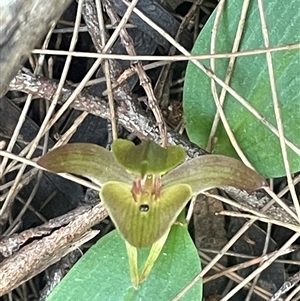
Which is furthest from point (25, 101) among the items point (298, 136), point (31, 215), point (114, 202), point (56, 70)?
point (298, 136)

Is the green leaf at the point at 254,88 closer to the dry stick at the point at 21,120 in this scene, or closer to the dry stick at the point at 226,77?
the dry stick at the point at 226,77

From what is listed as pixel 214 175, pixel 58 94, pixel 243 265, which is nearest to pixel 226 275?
pixel 243 265

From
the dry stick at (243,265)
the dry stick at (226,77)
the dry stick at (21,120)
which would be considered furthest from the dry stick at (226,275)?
the dry stick at (21,120)

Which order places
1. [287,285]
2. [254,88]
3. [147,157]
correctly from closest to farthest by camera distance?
1. [147,157]
2. [254,88]
3. [287,285]

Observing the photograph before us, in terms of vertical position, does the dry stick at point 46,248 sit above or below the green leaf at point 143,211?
below

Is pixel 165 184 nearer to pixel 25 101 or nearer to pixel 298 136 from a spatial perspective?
pixel 298 136

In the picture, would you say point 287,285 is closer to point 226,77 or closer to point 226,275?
point 226,275

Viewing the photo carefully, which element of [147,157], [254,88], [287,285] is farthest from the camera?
[287,285]
